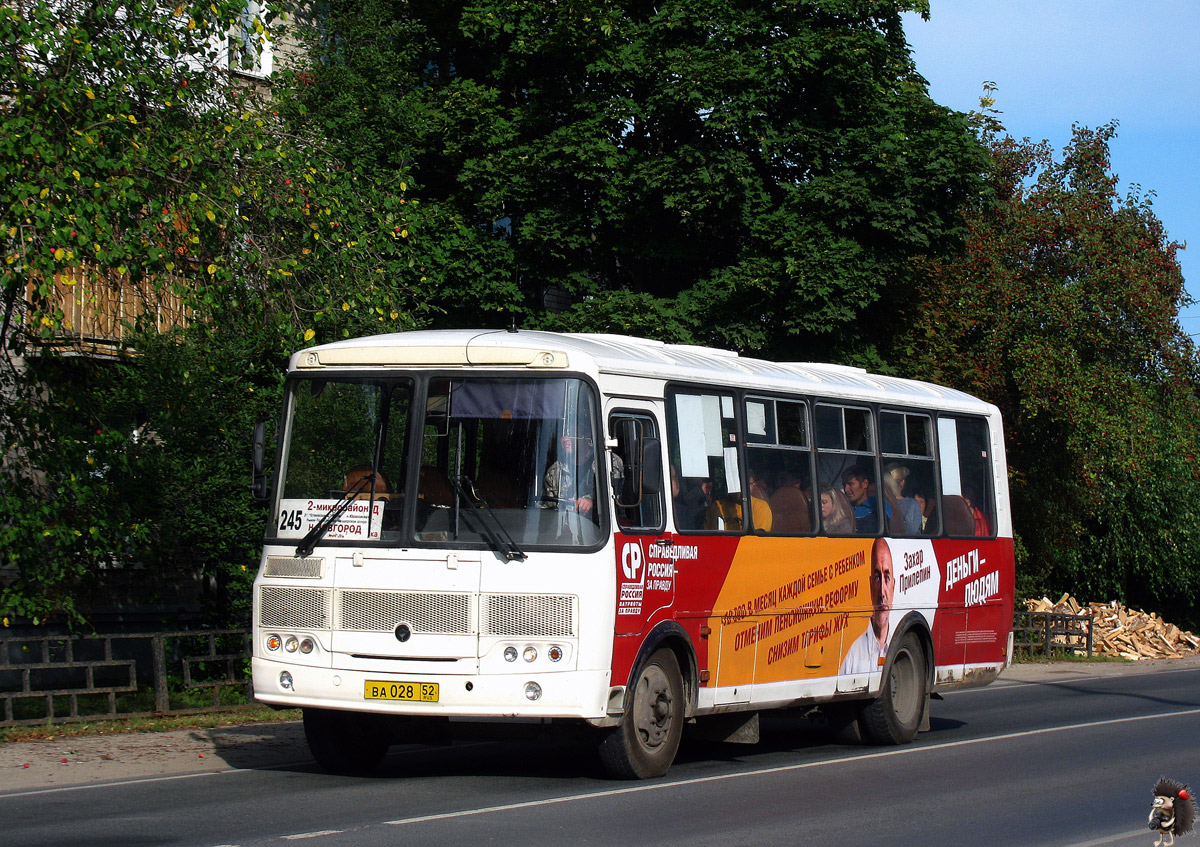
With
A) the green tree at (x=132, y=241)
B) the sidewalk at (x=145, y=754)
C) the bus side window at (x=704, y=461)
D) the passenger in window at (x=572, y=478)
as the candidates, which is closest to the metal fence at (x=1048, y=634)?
the green tree at (x=132, y=241)

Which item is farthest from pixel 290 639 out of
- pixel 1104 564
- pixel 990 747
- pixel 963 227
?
pixel 1104 564

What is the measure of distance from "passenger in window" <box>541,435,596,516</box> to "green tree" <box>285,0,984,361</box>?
13.4m

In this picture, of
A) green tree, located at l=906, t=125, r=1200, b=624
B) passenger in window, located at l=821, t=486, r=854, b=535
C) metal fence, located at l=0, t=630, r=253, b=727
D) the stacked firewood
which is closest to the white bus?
passenger in window, located at l=821, t=486, r=854, b=535

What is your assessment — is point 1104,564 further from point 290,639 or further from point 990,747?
point 290,639

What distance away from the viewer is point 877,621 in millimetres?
13984

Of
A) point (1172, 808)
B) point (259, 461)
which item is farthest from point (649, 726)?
point (1172, 808)

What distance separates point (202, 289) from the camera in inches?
516

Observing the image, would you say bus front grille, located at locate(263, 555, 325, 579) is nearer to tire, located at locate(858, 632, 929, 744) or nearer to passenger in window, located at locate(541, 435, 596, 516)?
passenger in window, located at locate(541, 435, 596, 516)

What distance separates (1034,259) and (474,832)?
29664 mm

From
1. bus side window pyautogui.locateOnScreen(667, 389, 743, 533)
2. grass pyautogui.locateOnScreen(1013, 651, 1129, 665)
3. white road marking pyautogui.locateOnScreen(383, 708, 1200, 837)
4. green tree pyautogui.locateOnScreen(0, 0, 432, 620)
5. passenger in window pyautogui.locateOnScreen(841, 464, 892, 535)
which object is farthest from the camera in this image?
grass pyautogui.locateOnScreen(1013, 651, 1129, 665)

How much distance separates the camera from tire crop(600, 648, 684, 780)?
10.5 meters

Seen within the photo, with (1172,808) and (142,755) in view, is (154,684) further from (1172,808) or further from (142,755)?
(1172,808)

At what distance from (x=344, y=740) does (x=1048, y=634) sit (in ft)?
77.5

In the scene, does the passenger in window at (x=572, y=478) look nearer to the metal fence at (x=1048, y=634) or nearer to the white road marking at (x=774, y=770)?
the white road marking at (x=774, y=770)
